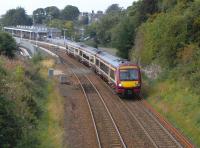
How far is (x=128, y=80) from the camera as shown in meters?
33.1

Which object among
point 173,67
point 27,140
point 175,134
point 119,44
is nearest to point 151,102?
point 173,67

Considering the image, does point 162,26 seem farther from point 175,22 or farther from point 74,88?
point 74,88

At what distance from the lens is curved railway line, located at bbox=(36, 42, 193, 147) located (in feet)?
73.3

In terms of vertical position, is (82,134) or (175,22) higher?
(175,22)

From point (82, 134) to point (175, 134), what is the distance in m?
4.89

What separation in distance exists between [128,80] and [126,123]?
736 cm

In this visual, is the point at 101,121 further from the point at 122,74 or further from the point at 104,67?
the point at 104,67

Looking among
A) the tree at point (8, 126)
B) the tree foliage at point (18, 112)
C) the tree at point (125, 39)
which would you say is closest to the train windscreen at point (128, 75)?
the tree foliage at point (18, 112)

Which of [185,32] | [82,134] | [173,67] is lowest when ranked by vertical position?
[82,134]

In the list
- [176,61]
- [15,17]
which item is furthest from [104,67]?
[15,17]

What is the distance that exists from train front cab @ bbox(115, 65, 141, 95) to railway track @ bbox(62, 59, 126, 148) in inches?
68.8

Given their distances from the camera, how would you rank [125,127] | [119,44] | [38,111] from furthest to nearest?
[119,44] < [38,111] < [125,127]

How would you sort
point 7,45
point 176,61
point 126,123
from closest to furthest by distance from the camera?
1. point 126,123
2. point 176,61
3. point 7,45

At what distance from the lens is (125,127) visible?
82.8 ft
